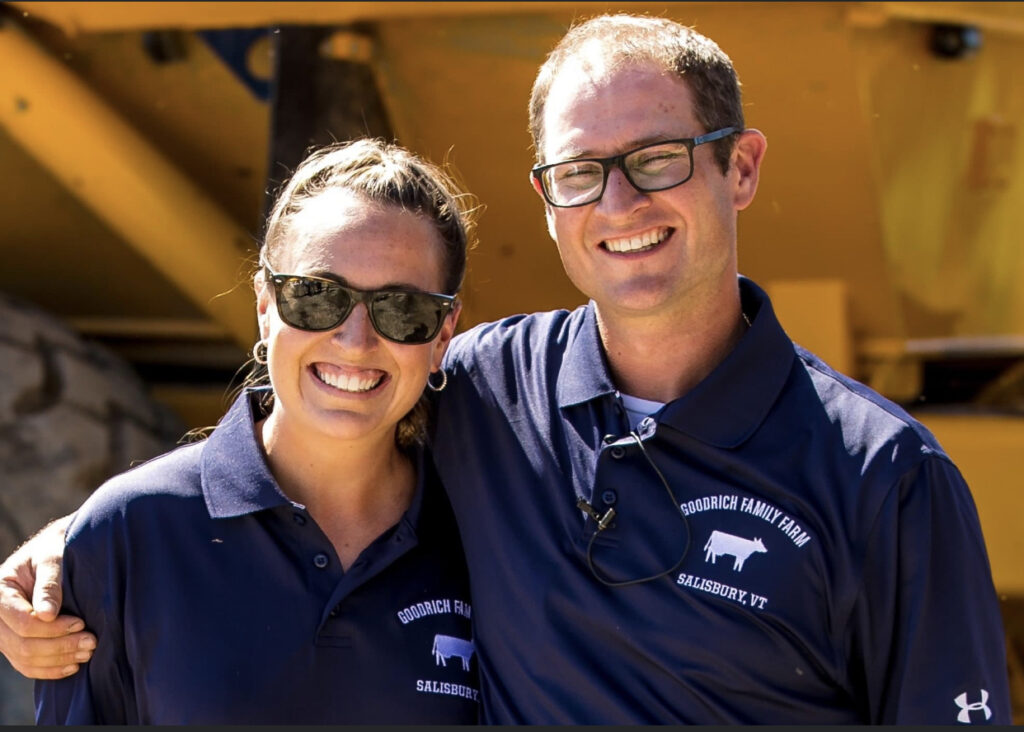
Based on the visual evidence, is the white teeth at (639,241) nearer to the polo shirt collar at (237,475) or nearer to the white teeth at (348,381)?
the white teeth at (348,381)

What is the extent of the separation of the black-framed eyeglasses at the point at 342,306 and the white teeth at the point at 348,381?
7 cm

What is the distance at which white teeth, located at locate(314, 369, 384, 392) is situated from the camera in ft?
6.58

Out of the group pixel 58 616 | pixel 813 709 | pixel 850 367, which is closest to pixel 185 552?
pixel 58 616

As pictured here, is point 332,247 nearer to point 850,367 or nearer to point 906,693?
point 906,693

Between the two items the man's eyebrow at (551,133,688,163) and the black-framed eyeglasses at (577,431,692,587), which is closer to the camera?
the black-framed eyeglasses at (577,431,692,587)

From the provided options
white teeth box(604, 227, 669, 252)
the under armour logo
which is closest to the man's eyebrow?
white teeth box(604, 227, 669, 252)

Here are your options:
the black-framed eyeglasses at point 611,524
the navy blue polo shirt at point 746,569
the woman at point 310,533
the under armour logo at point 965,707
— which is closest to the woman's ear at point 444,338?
the woman at point 310,533

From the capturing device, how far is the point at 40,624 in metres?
1.90

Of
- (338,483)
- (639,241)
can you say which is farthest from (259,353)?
(639,241)

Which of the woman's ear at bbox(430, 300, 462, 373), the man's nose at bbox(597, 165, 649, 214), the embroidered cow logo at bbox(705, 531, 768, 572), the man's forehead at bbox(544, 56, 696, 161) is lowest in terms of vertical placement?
the embroidered cow logo at bbox(705, 531, 768, 572)

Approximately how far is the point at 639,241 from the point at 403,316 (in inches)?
13.9

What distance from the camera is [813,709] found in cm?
187

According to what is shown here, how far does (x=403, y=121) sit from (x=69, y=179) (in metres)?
1.10

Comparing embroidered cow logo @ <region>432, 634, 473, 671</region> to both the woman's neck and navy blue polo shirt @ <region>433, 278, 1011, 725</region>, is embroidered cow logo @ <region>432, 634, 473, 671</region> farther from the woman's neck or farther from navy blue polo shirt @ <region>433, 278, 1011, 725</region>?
the woman's neck
